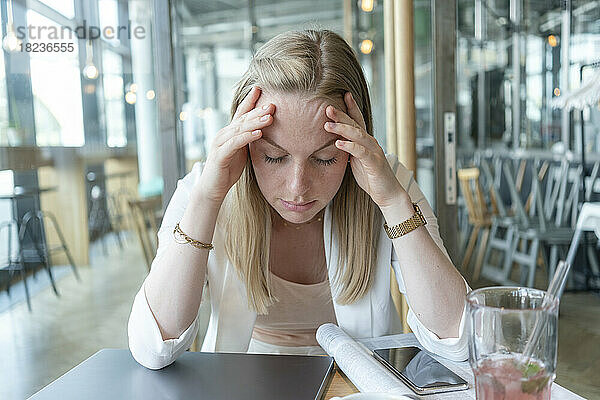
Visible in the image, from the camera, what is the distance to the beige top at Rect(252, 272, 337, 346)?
145 cm

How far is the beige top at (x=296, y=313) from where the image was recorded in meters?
1.45

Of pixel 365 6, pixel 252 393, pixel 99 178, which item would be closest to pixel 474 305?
pixel 252 393

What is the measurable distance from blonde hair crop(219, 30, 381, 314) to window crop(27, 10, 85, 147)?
1258 millimetres

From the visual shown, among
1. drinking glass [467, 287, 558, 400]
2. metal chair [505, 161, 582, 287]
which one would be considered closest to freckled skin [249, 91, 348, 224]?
drinking glass [467, 287, 558, 400]

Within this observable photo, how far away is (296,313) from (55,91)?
146 cm

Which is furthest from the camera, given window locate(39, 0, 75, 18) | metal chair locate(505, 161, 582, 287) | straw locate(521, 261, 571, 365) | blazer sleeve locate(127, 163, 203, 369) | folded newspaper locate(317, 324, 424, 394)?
metal chair locate(505, 161, 582, 287)

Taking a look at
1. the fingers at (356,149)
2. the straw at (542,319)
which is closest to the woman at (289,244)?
the fingers at (356,149)

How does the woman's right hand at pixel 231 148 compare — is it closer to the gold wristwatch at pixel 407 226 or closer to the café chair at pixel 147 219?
the gold wristwatch at pixel 407 226

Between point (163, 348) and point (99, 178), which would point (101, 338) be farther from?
point (163, 348)

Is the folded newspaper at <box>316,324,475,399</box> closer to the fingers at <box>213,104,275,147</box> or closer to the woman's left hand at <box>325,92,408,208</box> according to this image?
the woman's left hand at <box>325,92,408,208</box>

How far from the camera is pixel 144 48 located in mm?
2369

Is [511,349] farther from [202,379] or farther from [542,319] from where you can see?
[202,379]

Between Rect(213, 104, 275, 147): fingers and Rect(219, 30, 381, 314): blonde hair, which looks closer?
Rect(213, 104, 275, 147): fingers

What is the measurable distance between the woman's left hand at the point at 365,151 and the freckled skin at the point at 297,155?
0.03 metres
